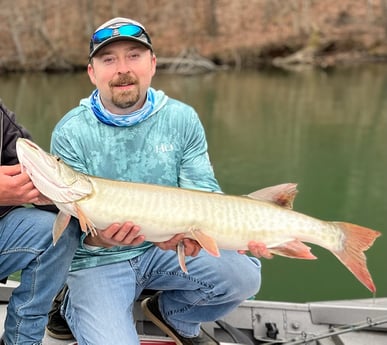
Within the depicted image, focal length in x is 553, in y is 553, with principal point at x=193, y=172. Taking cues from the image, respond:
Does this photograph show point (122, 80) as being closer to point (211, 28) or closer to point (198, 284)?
point (198, 284)

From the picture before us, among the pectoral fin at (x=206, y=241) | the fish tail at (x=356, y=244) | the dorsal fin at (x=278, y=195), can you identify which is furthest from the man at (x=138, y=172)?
the fish tail at (x=356, y=244)

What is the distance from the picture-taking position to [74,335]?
8.51ft

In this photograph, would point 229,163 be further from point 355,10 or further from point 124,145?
point 355,10

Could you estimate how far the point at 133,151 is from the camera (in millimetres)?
2688

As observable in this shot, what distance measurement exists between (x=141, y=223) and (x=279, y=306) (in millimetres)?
1111

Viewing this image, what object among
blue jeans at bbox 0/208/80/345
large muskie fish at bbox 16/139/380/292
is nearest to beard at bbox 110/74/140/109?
large muskie fish at bbox 16/139/380/292

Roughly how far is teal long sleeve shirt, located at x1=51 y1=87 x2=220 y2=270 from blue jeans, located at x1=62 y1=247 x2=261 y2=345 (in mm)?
80

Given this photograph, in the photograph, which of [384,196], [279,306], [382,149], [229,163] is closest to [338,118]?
[382,149]

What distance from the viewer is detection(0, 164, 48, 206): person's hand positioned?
7.22ft

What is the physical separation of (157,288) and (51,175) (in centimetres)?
86

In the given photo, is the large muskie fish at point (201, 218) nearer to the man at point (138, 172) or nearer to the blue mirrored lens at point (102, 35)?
the man at point (138, 172)

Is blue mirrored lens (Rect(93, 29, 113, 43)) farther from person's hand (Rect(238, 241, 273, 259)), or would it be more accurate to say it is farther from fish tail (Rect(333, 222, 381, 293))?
fish tail (Rect(333, 222, 381, 293))

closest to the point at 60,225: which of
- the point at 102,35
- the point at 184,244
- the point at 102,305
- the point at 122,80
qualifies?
the point at 102,305

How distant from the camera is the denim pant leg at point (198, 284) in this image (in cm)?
262
